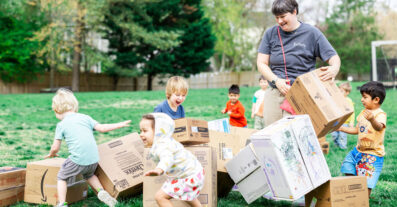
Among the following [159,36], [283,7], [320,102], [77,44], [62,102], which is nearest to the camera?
[320,102]

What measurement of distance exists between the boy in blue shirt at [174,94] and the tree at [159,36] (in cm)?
2564

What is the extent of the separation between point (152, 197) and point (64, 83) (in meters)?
30.7

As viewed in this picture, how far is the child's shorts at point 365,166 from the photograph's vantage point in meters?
3.69

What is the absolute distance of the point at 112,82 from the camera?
35219 millimetres

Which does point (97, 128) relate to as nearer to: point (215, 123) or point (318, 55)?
point (215, 123)

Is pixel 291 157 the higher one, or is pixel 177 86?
pixel 177 86

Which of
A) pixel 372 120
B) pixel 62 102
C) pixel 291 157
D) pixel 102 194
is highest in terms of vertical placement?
pixel 62 102

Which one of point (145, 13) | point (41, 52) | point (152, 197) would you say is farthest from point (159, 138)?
point (145, 13)

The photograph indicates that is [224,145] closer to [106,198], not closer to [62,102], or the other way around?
[106,198]

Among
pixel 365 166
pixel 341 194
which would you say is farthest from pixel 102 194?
pixel 365 166

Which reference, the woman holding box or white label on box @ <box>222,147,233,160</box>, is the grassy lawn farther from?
the woman holding box

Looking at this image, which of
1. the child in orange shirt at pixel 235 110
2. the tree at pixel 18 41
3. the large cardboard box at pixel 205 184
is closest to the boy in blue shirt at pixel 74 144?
the large cardboard box at pixel 205 184

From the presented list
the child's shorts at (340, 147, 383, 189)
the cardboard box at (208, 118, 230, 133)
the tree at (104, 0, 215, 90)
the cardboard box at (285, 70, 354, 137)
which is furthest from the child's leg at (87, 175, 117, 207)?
the tree at (104, 0, 215, 90)

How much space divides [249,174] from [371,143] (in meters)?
1.17
